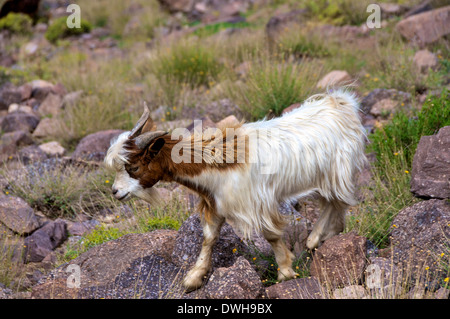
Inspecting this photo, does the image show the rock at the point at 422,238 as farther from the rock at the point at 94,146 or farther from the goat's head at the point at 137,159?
the rock at the point at 94,146

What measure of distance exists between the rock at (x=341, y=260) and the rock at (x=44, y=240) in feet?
10.5

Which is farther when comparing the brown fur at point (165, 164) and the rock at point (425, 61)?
the rock at point (425, 61)

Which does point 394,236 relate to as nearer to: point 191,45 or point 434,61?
point 434,61

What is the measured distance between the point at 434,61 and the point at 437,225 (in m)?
5.23

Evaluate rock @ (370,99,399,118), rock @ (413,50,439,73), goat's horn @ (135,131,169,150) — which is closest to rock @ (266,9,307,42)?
rock @ (413,50,439,73)

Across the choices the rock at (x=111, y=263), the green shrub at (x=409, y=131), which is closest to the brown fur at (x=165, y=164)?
the rock at (x=111, y=263)

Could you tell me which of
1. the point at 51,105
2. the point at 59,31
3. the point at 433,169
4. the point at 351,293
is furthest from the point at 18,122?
the point at 59,31

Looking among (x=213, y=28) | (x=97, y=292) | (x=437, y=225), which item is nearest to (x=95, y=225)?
(x=97, y=292)

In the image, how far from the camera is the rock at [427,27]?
9852 millimetres

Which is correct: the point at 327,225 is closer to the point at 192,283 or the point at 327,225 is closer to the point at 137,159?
the point at 192,283

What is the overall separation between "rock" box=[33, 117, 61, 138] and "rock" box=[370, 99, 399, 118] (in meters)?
5.23

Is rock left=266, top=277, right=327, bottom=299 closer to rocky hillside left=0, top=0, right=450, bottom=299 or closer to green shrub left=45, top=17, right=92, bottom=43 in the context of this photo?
rocky hillside left=0, top=0, right=450, bottom=299
